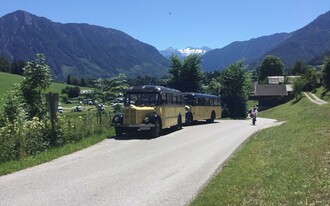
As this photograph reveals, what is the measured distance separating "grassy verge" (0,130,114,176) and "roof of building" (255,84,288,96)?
282 feet

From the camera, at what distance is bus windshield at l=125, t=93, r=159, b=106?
25422 millimetres

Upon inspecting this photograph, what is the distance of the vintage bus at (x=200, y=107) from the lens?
3691cm

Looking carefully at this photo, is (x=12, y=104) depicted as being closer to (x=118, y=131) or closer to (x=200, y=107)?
(x=118, y=131)

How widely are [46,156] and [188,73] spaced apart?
41.0 m

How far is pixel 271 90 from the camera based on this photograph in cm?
10350

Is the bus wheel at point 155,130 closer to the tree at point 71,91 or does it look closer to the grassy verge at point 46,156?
the grassy verge at point 46,156

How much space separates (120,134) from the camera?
24188 mm

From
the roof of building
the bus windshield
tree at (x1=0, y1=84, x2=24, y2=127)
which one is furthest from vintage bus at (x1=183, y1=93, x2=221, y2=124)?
the roof of building

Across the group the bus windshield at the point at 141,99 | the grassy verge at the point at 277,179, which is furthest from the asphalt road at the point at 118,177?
the bus windshield at the point at 141,99

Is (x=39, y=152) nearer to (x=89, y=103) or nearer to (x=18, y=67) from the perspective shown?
(x=89, y=103)

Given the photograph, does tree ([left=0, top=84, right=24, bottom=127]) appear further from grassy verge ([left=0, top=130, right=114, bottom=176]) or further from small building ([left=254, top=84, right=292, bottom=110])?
small building ([left=254, top=84, right=292, bottom=110])

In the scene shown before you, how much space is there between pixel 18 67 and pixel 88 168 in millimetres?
156861

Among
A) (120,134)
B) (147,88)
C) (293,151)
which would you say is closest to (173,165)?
(293,151)

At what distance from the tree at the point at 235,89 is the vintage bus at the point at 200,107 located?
14017 mm
